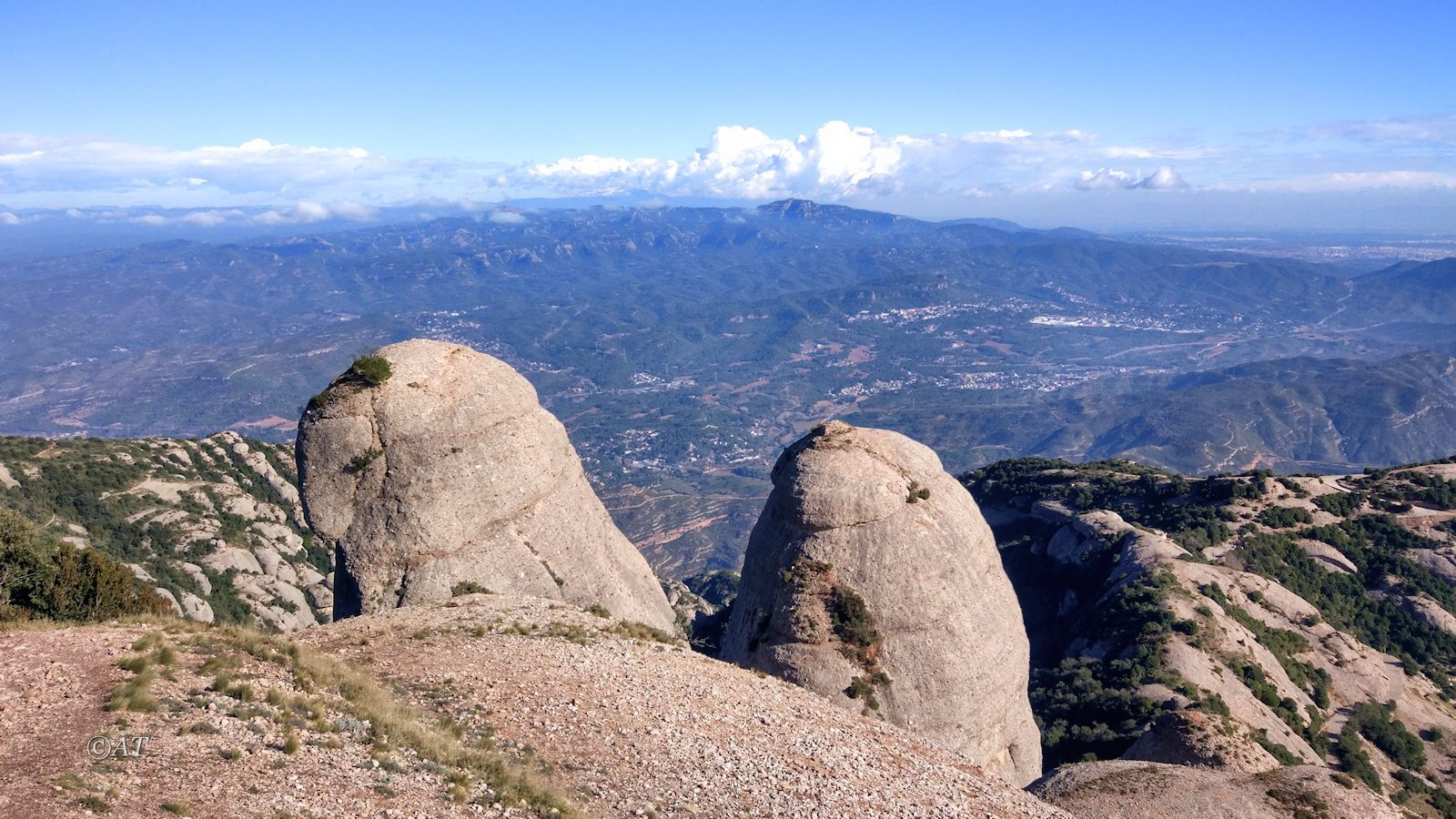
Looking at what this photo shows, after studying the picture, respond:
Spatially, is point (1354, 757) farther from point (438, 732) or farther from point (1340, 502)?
point (438, 732)

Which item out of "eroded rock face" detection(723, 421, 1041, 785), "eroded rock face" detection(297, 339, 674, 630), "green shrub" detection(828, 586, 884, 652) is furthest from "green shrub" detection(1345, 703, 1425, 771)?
"eroded rock face" detection(297, 339, 674, 630)

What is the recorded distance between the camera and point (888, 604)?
25.9m

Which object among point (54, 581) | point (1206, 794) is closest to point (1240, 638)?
point (1206, 794)

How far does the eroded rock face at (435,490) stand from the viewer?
2780 centimetres

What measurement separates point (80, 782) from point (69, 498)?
176ft

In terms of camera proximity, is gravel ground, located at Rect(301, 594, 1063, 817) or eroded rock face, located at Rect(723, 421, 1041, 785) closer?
gravel ground, located at Rect(301, 594, 1063, 817)

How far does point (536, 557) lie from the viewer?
29.8 meters

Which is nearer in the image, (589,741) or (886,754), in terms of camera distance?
(589,741)

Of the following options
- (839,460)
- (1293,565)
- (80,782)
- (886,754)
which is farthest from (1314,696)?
(80,782)

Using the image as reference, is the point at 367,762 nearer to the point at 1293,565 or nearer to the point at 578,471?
the point at 578,471

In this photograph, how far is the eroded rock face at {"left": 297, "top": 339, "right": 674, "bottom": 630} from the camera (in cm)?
2780

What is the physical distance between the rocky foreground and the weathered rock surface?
351 cm

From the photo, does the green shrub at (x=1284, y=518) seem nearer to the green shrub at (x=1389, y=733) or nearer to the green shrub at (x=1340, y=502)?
the green shrub at (x=1340, y=502)

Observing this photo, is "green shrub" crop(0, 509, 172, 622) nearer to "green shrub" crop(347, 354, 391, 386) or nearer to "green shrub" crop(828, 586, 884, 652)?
"green shrub" crop(347, 354, 391, 386)
